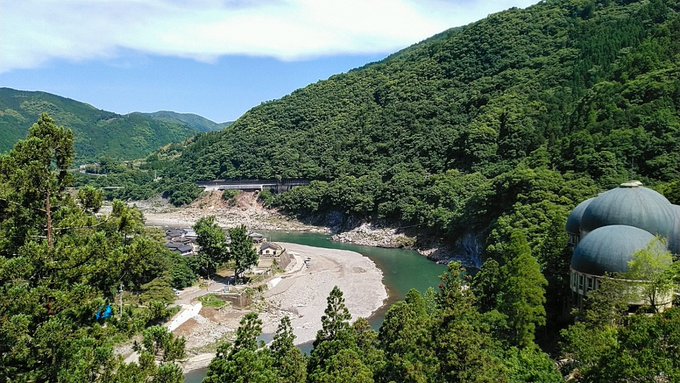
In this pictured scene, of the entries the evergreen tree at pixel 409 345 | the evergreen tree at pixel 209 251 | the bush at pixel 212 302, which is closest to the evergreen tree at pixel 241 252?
the evergreen tree at pixel 209 251

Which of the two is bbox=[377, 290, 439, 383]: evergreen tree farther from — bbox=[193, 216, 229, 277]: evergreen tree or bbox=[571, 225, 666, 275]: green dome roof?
bbox=[193, 216, 229, 277]: evergreen tree

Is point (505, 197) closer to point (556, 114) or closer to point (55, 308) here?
point (556, 114)

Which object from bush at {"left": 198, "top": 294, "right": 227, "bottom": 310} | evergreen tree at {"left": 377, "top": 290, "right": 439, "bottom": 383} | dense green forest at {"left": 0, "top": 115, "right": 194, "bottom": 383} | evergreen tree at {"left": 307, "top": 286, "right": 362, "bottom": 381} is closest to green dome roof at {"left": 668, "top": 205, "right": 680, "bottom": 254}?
evergreen tree at {"left": 377, "top": 290, "right": 439, "bottom": 383}

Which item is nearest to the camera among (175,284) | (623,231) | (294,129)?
(623,231)

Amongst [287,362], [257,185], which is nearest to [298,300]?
[287,362]

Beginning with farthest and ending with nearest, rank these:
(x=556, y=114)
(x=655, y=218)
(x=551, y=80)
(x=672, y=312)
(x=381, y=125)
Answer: (x=381, y=125)
(x=551, y=80)
(x=556, y=114)
(x=655, y=218)
(x=672, y=312)

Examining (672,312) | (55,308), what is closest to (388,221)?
(672,312)

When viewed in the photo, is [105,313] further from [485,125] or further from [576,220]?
[485,125]
